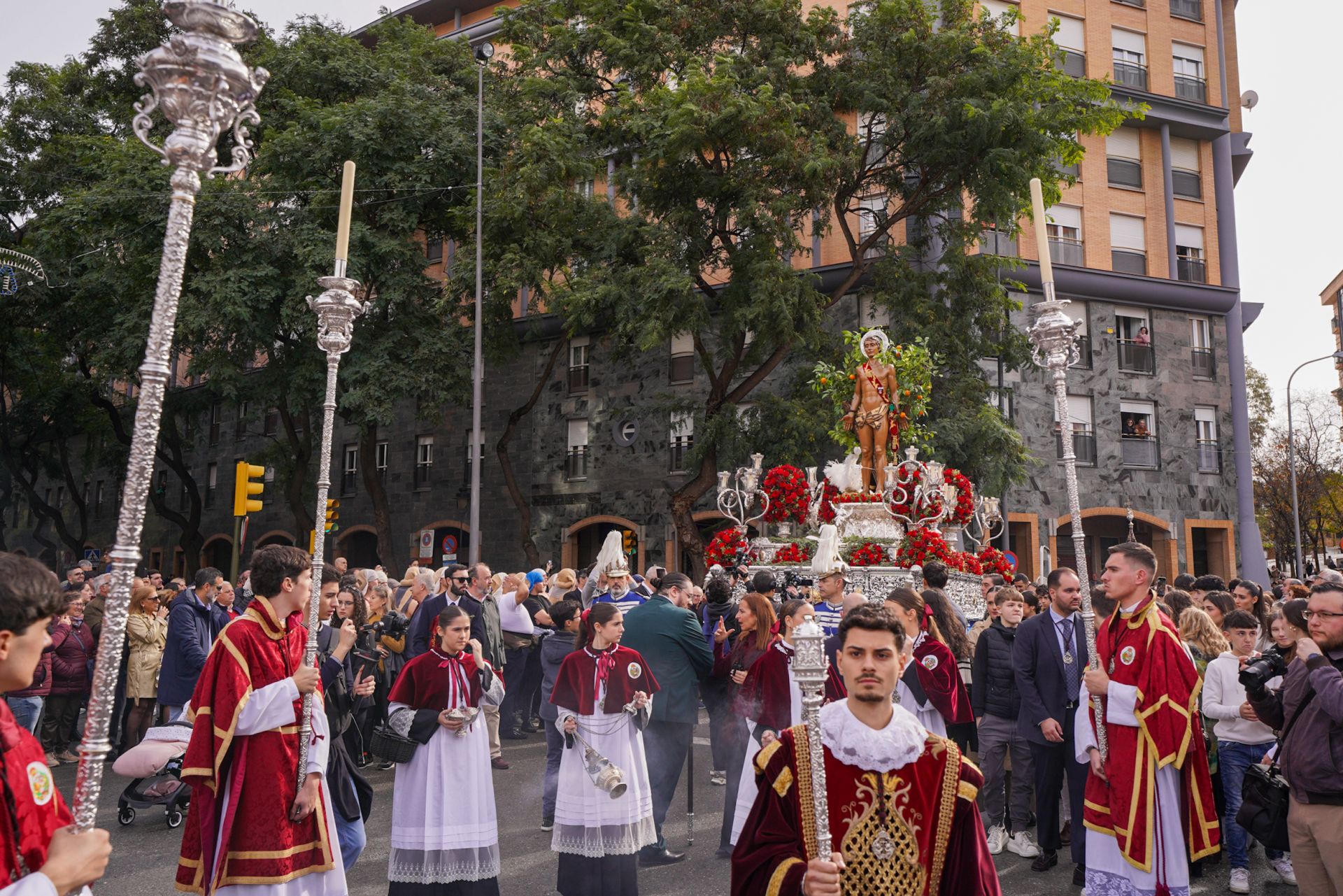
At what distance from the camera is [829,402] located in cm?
2581

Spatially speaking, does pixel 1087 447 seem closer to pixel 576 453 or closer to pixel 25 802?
pixel 576 453

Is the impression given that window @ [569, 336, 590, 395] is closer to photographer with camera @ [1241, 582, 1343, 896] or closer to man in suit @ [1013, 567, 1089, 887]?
man in suit @ [1013, 567, 1089, 887]

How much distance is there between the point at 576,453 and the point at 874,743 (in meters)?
30.2

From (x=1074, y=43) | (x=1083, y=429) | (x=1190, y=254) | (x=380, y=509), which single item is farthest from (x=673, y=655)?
(x=1074, y=43)

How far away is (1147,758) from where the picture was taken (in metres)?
6.09

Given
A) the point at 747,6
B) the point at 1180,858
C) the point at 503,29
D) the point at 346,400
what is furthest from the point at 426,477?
the point at 1180,858

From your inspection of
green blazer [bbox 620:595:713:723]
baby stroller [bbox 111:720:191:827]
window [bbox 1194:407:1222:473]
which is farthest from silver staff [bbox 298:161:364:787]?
window [bbox 1194:407:1222:473]

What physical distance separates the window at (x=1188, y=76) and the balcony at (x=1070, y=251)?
681 cm

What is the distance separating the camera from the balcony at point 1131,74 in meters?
33.9

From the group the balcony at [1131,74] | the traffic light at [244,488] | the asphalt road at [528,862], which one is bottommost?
the asphalt road at [528,862]

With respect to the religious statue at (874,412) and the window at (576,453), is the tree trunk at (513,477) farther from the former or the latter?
the religious statue at (874,412)

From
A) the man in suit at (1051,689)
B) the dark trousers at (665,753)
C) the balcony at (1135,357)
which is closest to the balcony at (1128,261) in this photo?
the balcony at (1135,357)

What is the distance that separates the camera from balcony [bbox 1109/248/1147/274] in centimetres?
3269

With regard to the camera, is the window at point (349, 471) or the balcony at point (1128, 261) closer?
the balcony at point (1128, 261)
